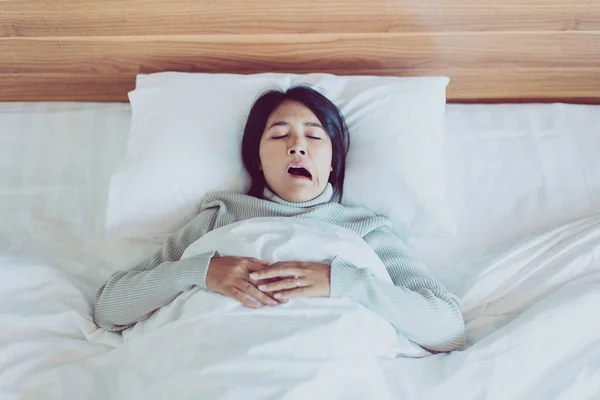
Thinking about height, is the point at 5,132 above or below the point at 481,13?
below

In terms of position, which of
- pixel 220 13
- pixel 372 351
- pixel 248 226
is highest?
pixel 220 13

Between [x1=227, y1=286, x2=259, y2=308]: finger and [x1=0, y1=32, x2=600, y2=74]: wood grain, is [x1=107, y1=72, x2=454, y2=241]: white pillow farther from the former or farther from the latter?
[x1=227, y1=286, x2=259, y2=308]: finger

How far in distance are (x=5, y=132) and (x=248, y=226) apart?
0.80 m

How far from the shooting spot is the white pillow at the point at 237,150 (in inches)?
55.7

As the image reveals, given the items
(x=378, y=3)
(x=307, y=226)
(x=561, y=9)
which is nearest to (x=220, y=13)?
(x=378, y=3)

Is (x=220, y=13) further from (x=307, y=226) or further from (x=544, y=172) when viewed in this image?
(x=544, y=172)

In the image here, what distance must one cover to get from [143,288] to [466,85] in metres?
1.01

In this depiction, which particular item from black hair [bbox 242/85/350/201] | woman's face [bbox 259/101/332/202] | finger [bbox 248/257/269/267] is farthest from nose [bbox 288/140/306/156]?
finger [bbox 248/257/269/267]

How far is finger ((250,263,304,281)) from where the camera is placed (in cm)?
112

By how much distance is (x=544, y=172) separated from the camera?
1.52 metres

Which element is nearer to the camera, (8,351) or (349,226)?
Result: (8,351)

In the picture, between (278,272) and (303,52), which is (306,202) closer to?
(278,272)

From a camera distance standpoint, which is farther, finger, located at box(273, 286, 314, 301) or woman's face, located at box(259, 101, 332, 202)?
woman's face, located at box(259, 101, 332, 202)

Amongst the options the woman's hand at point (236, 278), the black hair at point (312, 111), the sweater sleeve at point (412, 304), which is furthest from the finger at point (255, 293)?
the black hair at point (312, 111)
